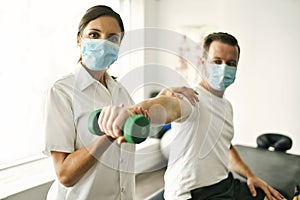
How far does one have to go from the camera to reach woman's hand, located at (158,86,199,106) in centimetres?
104

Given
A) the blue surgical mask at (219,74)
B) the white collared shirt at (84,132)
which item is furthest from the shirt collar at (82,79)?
the blue surgical mask at (219,74)

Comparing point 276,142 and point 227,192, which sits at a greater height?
point 227,192

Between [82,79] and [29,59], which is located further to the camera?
[29,59]

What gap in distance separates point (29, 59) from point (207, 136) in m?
1.30

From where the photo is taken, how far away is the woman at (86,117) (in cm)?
93

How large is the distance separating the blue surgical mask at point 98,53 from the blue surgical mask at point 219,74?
535mm

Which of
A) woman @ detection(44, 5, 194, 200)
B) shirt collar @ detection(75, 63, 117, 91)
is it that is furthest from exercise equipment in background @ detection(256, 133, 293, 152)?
shirt collar @ detection(75, 63, 117, 91)

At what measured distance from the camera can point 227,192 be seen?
1421mm

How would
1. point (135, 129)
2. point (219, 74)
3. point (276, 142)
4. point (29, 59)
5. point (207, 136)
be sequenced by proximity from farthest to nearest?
point (276, 142)
point (29, 59)
point (219, 74)
point (207, 136)
point (135, 129)

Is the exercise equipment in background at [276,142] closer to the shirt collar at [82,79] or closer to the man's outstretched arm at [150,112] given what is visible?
the man's outstretched arm at [150,112]

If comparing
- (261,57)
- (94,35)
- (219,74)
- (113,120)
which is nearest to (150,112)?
(113,120)

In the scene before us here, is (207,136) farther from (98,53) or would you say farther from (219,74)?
(98,53)

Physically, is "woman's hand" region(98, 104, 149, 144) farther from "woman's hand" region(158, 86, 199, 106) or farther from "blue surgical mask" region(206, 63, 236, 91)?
"blue surgical mask" region(206, 63, 236, 91)

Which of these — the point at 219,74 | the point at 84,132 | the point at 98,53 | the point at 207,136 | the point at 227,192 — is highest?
the point at 98,53
